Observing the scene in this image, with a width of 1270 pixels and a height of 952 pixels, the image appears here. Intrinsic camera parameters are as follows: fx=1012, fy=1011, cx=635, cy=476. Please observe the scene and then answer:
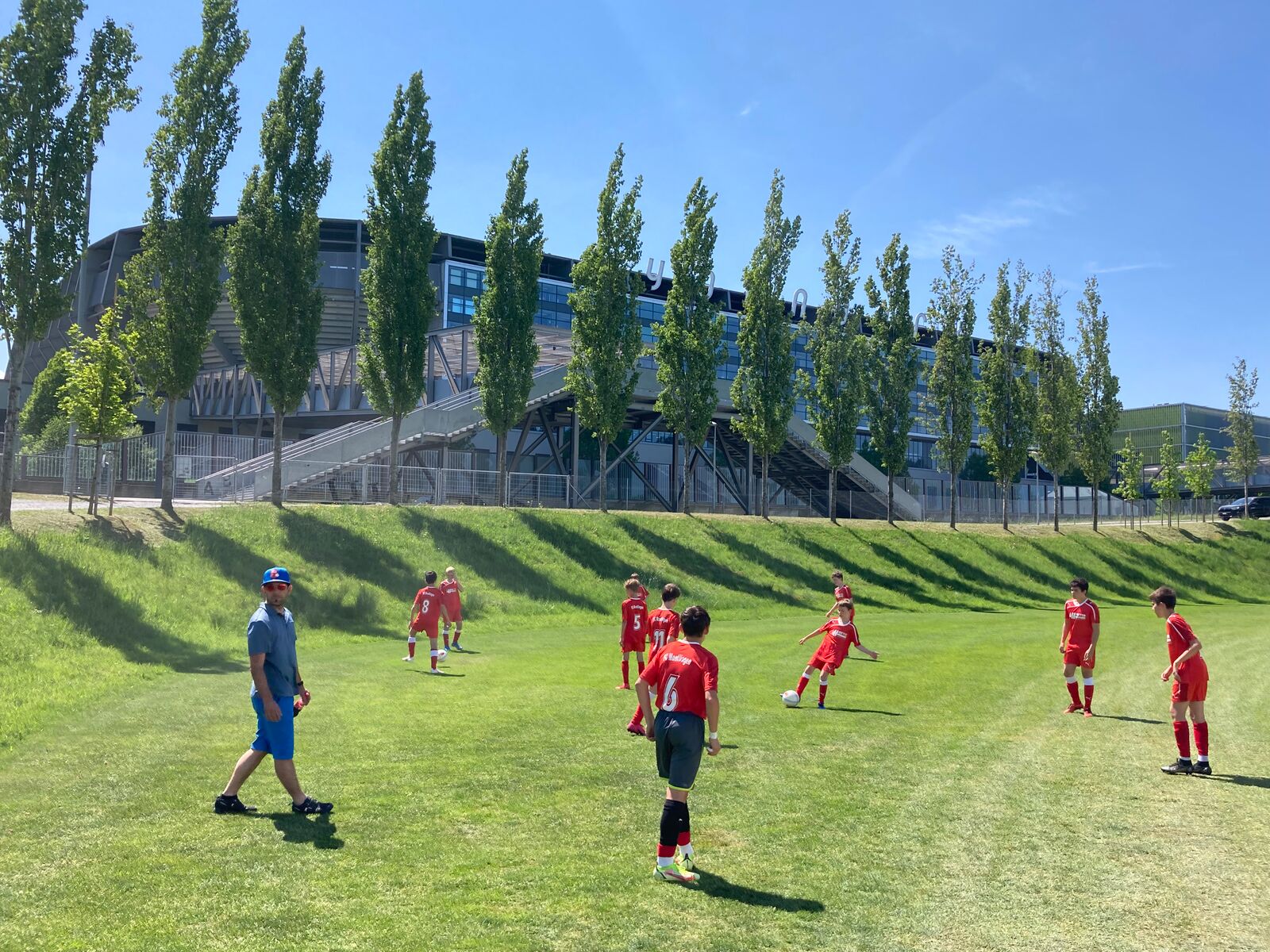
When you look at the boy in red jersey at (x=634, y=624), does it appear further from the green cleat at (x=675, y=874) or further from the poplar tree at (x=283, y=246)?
the poplar tree at (x=283, y=246)

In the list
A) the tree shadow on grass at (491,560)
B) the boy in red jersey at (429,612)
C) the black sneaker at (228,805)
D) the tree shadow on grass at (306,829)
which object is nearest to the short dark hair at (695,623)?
the tree shadow on grass at (306,829)

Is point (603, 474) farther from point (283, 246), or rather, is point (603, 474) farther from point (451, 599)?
point (451, 599)

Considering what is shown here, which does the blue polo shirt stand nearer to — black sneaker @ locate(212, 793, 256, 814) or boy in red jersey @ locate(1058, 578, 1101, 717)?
black sneaker @ locate(212, 793, 256, 814)

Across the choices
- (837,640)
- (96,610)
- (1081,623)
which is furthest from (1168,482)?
(96,610)

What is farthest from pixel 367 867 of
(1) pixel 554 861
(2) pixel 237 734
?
(2) pixel 237 734

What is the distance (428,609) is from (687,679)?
1259 cm

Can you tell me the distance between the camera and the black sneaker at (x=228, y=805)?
8.68 meters

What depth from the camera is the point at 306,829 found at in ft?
27.0

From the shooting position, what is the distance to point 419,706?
1459cm

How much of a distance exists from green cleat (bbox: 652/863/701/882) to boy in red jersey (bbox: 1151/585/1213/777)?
681cm

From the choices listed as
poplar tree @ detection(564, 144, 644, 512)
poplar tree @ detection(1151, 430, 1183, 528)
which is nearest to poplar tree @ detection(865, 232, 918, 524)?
poplar tree @ detection(564, 144, 644, 512)

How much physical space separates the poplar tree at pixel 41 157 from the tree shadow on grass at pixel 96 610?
2.89m

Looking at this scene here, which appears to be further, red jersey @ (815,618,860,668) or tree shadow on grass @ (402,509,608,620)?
tree shadow on grass @ (402,509,608,620)

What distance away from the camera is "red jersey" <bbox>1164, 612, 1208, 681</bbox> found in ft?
37.8
